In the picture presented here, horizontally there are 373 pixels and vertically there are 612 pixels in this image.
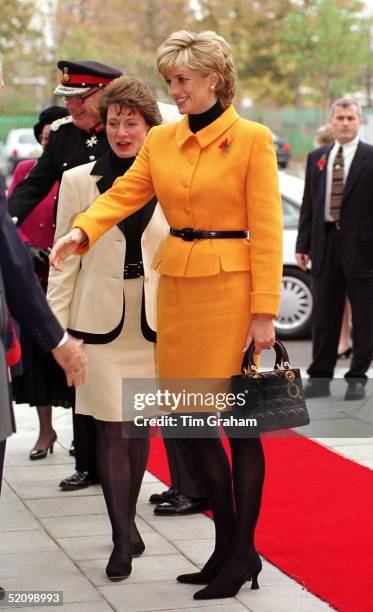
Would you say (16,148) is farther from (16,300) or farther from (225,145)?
(16,300)

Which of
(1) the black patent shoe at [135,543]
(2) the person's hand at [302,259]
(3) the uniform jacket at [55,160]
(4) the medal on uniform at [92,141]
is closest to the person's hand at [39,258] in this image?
(3) the uniform jacket at [55,160]

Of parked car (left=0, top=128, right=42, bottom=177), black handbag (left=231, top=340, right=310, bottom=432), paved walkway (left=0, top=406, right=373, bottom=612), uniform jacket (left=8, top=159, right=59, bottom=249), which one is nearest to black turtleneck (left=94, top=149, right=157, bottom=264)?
black handbag (left=231, top=340, right=310, bottom=432)

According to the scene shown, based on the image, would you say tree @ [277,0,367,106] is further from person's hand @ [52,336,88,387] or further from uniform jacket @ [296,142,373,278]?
person's hand @ [52,336,88,387]

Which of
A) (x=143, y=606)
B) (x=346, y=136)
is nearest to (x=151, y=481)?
(x=143, y=606)

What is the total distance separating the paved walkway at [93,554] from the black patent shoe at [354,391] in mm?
2105

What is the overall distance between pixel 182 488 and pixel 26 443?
6.39ft

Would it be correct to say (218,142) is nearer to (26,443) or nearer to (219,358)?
(219,358)

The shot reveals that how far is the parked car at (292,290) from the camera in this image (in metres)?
13.0

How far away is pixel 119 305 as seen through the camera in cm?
555

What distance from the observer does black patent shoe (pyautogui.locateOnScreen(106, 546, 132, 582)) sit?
529 centimetres

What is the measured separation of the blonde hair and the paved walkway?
188cm

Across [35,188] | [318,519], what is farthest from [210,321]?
[35,188]

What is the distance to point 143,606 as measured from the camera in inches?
195

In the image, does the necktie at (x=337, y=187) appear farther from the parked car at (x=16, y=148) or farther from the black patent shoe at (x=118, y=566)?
the parked car at (x=16, y=148)
